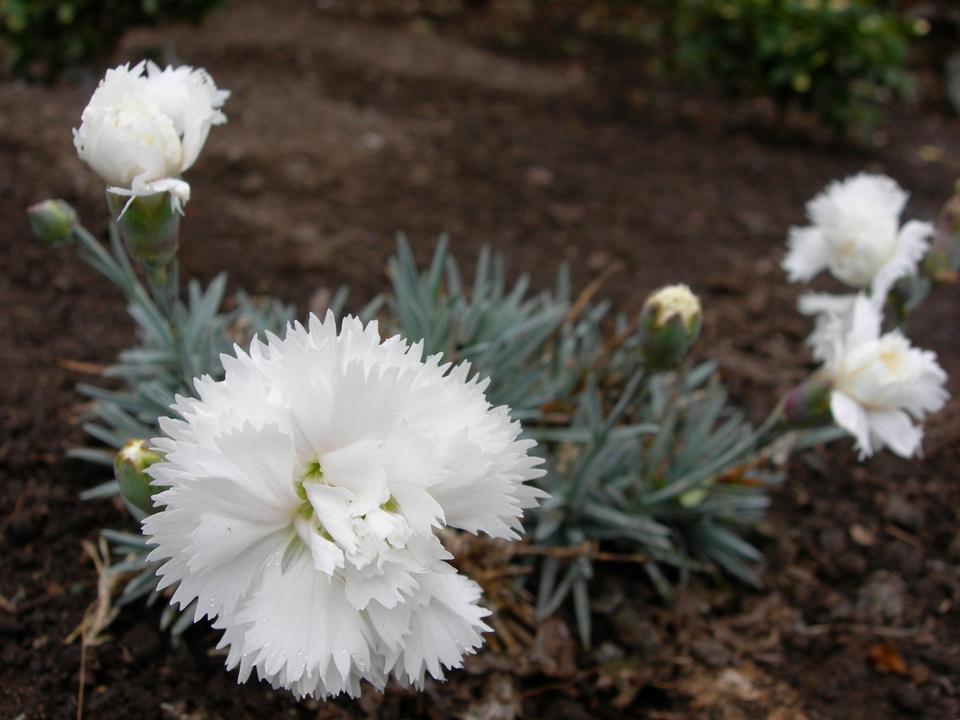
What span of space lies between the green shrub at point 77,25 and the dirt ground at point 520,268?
18 centimetres

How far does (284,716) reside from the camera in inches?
59.1

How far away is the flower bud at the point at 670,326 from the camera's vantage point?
5.12 ft

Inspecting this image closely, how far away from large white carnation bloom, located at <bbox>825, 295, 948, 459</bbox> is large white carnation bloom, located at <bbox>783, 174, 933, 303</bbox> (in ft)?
0.46

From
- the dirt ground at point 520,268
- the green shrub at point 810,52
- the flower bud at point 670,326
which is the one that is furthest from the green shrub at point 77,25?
the flower bud at point 670,326

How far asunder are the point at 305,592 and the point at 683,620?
1.12 m

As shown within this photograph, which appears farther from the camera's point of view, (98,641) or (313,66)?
(313,66)

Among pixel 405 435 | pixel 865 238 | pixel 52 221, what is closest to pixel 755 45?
pixel 865 238

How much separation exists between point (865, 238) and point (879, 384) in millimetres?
349

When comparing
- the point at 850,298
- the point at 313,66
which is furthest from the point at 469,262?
the point at 313,66

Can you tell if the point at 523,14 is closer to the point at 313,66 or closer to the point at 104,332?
the point at 313,66

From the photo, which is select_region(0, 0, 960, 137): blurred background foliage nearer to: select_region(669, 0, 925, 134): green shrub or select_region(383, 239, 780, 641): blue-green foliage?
select_region(669, 0, 925, 134): green shrub

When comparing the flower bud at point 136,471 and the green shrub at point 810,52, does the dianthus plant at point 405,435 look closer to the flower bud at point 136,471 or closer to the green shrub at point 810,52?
the flower bud at point 136,471

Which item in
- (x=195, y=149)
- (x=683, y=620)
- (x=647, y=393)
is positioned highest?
(x=195, y=149)

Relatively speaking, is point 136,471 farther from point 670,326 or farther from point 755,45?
point 755,45
